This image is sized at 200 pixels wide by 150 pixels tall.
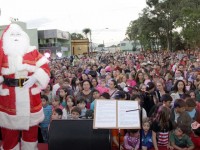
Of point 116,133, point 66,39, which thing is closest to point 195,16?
point 116,133

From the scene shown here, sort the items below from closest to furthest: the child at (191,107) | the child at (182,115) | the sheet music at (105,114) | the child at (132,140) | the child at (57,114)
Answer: the sheet music at (105,114), the child at (132,140), the child at (182,115), the child at (57,114), the child at (191,107)

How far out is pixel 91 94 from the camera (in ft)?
24.6

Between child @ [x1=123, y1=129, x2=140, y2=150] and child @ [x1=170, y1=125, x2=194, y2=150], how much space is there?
2.03 feet

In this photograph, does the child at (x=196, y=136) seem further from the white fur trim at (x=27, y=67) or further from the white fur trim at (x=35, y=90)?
the white fur trim at (x=27, y=67)

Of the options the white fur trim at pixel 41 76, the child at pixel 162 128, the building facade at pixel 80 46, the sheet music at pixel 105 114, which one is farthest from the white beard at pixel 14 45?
the building facade at pixel 80 46

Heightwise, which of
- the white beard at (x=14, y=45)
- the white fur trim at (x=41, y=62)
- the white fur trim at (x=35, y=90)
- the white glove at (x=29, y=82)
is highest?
the white beard at (x=14, y=45)

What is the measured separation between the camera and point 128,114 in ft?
14.9

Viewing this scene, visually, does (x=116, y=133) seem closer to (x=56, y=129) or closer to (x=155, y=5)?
(x=56, y=129)

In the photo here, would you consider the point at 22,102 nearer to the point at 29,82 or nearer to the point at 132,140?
the point at 29,82

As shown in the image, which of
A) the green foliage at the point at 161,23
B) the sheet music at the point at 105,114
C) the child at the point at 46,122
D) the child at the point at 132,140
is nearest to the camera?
the sheet music at the point at 105,114

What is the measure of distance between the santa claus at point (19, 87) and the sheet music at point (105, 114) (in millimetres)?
1047

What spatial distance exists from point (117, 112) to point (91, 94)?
302 cm

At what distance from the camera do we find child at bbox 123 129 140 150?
5523 millimetres

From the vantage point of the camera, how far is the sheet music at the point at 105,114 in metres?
4.38
